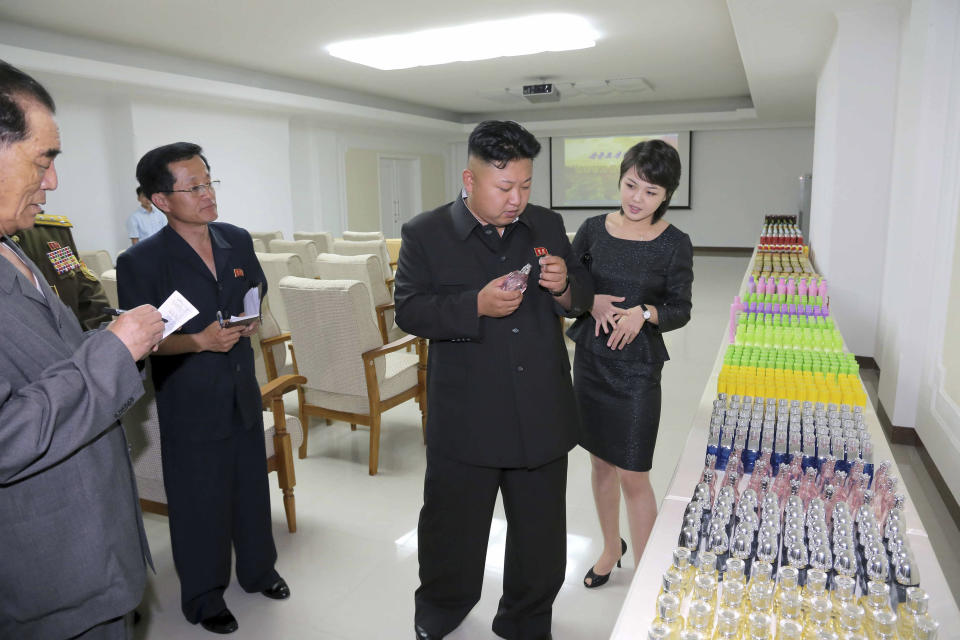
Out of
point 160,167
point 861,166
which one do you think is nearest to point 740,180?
point 861,166

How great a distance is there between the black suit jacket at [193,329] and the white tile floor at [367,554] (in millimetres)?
688

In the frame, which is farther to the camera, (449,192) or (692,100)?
(449,192)

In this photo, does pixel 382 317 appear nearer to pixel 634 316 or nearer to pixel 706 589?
pixel 634 316

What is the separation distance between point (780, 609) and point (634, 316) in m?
1.09

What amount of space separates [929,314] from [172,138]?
28.1 feet

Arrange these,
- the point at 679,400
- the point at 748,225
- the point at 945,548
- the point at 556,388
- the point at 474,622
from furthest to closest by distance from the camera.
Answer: the point at 748,225, the point at 679,400, the point at 945,548, the point at 474,622, the point at 556,388

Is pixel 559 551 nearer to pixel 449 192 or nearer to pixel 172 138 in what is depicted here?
pixel 172 138

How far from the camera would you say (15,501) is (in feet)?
3.63

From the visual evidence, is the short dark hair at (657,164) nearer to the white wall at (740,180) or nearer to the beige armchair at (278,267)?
the beige armchair at (278,267)

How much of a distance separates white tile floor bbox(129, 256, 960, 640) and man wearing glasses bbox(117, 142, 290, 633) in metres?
0.19

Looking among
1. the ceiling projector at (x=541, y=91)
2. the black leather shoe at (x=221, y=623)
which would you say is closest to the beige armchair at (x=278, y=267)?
the black leather shoe at (x=221, y=623)

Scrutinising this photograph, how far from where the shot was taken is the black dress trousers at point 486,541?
187cm

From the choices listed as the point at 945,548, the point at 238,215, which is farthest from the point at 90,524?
the point at 238,215

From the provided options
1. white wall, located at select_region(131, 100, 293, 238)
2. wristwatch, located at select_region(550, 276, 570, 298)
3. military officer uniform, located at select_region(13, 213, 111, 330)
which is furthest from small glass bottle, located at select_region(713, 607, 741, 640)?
white wall, located at select_region(131, 100, 293, 238)
